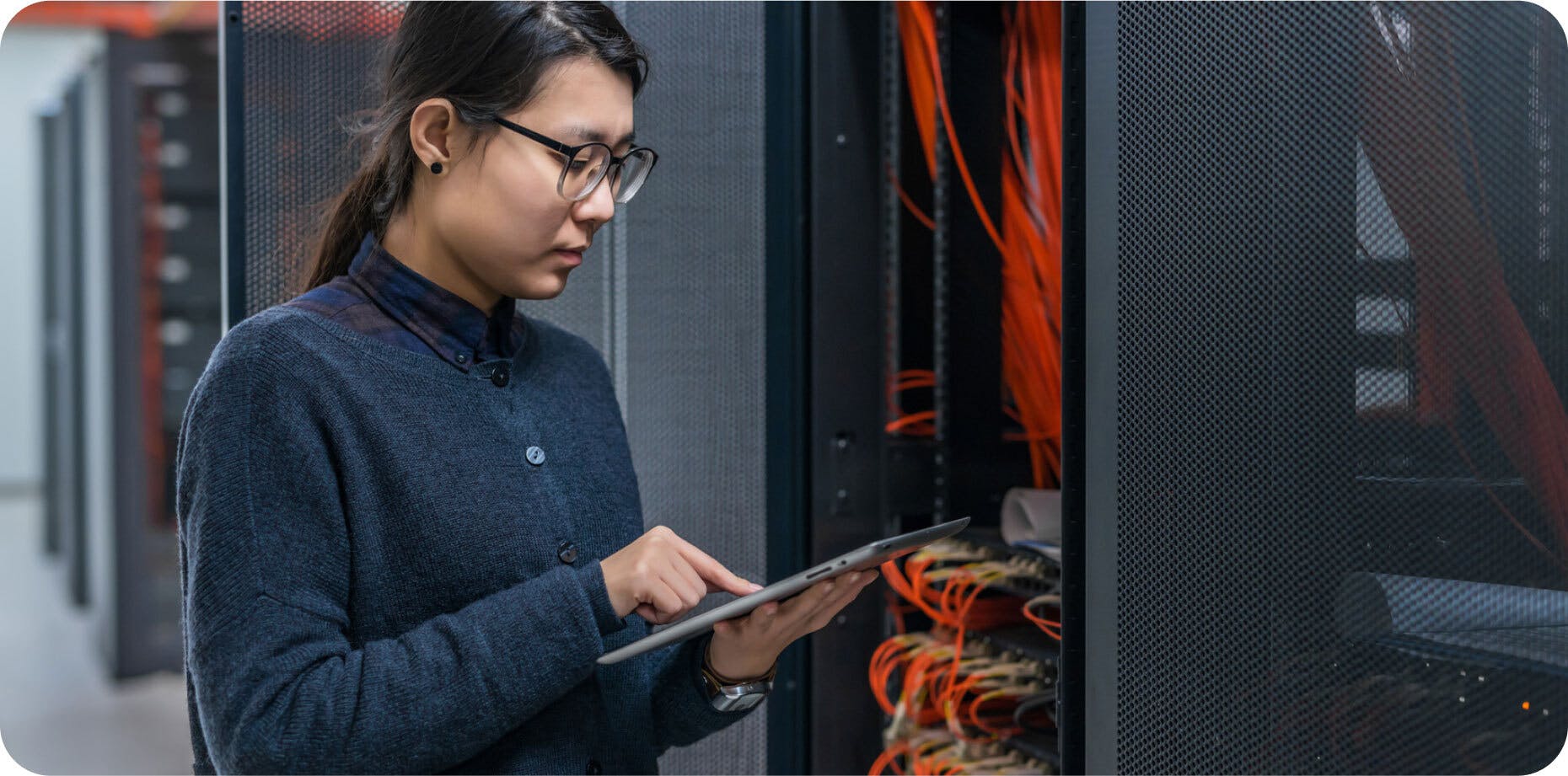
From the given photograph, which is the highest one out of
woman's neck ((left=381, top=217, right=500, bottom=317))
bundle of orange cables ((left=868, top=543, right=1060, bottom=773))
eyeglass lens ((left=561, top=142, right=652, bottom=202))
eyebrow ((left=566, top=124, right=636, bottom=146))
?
eyebrow ((left=566, top=124, right=636, bottom=146))

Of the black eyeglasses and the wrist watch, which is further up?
the black eyeglasses

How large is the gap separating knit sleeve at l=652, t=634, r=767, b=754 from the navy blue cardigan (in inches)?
1.9

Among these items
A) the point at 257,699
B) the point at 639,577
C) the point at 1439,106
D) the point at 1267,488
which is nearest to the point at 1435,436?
the point at 1267,488

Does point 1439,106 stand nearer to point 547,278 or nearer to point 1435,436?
point 1435,436

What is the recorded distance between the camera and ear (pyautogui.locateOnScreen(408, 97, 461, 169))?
869 mm

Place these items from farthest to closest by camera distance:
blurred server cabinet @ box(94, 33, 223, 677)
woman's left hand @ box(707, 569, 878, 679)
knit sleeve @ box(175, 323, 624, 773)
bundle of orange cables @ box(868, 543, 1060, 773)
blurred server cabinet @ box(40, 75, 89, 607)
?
blurred server cabinet @ box(40, 75, 89, 607)
blurred server cabinet @ box(94, 33, 223, 677)
bundle of orange cables @ box(868, 543, 1060, 773)
woman's left hand @ box(707, 569, 878, 679)
knit sleeve @ box(175, 323, 624, 773)

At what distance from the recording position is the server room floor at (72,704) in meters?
2.86

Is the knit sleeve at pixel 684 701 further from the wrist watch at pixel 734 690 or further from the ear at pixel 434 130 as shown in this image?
the ear at pixel 434 130

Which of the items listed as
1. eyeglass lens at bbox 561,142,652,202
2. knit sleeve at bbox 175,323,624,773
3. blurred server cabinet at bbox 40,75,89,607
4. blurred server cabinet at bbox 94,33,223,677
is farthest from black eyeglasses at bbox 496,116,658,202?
blurred server cabinet at bbox 40,75,89,607

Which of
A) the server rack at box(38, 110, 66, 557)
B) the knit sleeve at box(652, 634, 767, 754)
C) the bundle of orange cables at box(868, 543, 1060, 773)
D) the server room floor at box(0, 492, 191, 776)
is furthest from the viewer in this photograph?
the server rack at box(38, 110, 66, 557)

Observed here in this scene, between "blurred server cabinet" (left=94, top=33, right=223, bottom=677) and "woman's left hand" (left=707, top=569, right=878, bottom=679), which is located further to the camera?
"blurred server cabinet" (left=94, top=33, right=223, bottom=677)

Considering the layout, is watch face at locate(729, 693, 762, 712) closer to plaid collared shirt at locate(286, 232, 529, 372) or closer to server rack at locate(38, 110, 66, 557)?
plaid collared shirt at locate(286, 232, 529, 372)

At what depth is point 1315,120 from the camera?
0.84 meters

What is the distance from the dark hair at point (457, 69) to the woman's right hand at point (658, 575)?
33 centimetres
